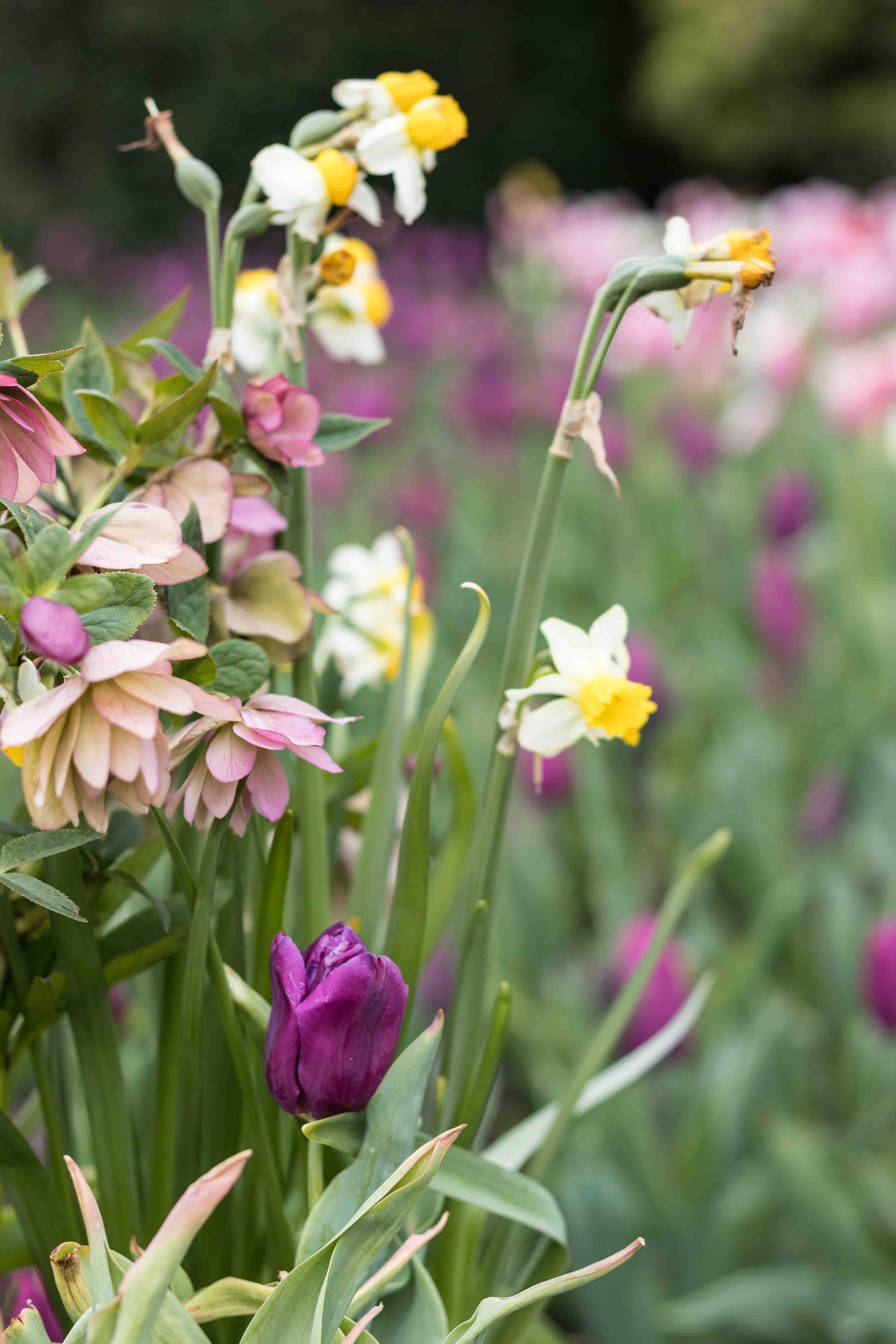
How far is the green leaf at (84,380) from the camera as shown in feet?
0.98

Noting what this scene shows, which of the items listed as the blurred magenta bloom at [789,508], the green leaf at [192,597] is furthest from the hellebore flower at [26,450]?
the blurred magenta bloom at [789,508]

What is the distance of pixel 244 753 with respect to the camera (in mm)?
243

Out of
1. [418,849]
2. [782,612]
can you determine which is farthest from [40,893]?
[782,612]

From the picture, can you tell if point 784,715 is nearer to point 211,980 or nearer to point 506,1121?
point 506,1121

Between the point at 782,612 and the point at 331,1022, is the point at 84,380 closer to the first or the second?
the point at 331,1022

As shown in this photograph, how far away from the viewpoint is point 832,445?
195 cm

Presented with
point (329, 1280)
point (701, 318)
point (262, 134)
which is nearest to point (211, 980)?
point (329, 1280)

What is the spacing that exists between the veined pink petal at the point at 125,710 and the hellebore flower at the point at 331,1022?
2.8 inches

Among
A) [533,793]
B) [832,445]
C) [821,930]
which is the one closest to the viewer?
[821,930]

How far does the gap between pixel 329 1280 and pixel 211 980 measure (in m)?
0.08

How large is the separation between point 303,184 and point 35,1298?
11.8 inches

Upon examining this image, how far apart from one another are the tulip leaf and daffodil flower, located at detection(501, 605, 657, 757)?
0.25 ft

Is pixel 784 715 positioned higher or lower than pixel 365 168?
lower

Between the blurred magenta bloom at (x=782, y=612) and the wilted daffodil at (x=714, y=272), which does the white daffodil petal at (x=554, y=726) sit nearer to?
the wilted daffodil at (x=714, y=272)
